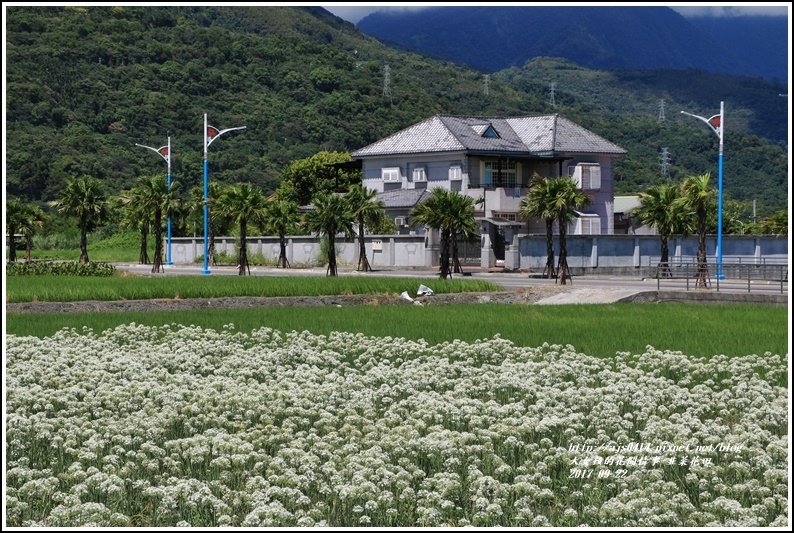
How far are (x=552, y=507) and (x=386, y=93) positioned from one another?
399 feet

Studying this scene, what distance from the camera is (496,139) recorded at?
80125 mm

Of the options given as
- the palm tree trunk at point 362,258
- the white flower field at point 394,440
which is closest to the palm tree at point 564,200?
the palm tree trunk at point 362,258

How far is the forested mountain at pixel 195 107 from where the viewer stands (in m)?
107

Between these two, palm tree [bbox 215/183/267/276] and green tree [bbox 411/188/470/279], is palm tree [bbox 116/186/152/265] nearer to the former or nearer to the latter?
palm tree [bbox 215/183/267/276]

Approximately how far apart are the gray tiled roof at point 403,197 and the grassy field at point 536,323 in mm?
41344

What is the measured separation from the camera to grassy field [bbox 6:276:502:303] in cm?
3500

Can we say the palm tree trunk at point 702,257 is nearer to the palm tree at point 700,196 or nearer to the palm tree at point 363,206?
the palm tree at point 700,196

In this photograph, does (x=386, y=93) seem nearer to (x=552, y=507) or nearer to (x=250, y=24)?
(x=250, y=24)

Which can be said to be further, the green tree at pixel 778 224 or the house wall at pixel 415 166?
the house wall at pixel 415 166

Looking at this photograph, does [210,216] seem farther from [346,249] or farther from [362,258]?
[362,258]

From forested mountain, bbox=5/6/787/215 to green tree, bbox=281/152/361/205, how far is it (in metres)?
12.2

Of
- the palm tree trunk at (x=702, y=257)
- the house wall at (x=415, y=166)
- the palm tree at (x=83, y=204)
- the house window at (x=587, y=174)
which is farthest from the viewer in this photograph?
the house window at (x=587, y=174)

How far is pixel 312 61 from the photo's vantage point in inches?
5335

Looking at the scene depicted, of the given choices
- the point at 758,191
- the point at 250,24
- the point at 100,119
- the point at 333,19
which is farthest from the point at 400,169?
the point at 333,19
